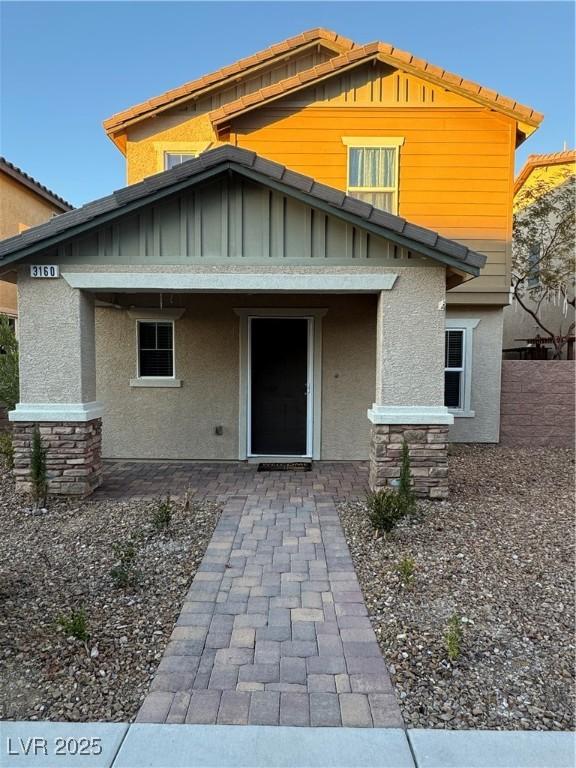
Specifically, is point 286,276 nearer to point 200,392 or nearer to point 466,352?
point 200,392

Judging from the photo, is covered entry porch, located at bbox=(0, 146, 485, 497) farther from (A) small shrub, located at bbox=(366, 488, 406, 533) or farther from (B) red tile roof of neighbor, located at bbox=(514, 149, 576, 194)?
(B) red tile roof of neighbor, located at bbox=(514, 149, 576, 194)

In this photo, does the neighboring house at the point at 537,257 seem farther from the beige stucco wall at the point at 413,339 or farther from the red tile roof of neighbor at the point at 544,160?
the beige stucco wall at the point at 413,339

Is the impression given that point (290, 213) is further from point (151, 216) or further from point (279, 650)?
point (279, 650)

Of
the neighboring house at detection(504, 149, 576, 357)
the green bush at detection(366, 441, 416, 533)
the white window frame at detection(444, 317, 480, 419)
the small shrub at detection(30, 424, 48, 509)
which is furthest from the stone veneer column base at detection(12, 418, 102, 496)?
the neighboring house at detection(504, 149, 576, 357)

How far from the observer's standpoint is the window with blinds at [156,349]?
8375 mm

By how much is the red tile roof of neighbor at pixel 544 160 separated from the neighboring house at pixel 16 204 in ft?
45.2

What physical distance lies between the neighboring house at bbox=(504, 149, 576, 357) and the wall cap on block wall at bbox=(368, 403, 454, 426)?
28.7ft

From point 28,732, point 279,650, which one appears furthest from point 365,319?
point 28,732

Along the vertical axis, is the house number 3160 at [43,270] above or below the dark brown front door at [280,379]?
above

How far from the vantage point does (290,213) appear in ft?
19.3

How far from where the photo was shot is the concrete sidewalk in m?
2.21

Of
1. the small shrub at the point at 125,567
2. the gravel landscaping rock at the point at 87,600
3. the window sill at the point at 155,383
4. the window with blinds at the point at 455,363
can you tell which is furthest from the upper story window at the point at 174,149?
the small shrub at the point at 125,567

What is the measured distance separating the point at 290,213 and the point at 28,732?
5.34 m

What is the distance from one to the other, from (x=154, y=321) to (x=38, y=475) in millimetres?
3476
